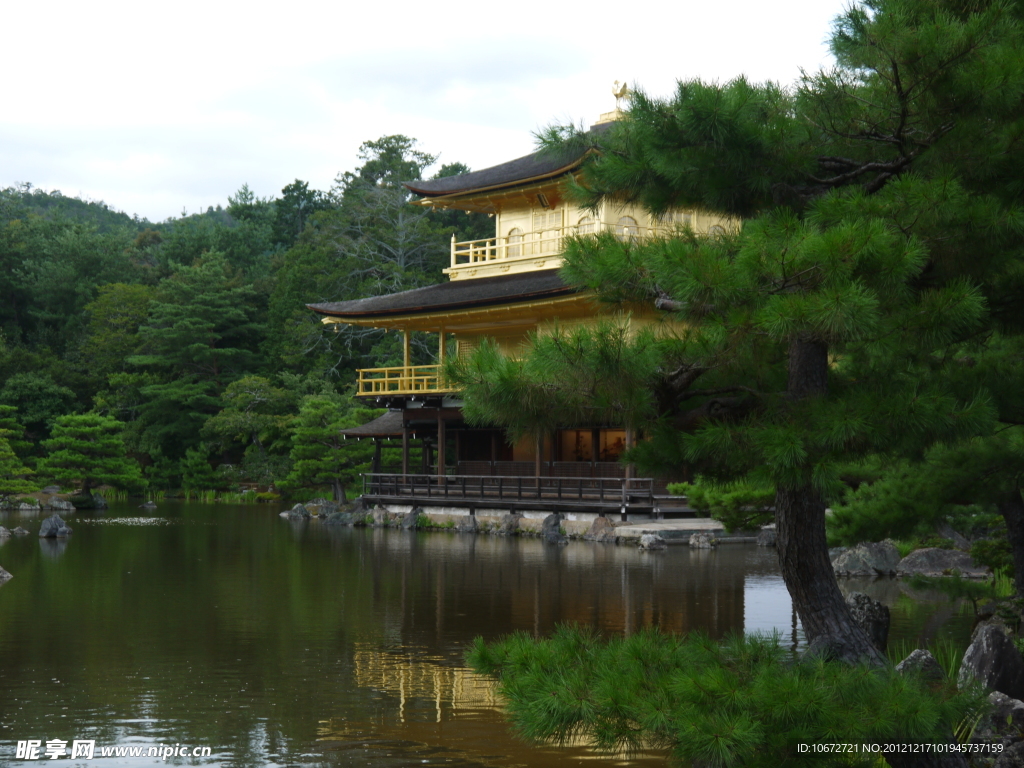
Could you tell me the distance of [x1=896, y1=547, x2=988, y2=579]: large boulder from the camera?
45.8 ft

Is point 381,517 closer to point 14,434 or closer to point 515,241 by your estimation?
point 515,241

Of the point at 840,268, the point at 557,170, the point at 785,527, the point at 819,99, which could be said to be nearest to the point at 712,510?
the point at 785,527

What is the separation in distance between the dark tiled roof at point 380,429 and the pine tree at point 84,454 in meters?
6.51

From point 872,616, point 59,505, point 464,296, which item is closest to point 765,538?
point 464,296

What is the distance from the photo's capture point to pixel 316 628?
33.8 feet

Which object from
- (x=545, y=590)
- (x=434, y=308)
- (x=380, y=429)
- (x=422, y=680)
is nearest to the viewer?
(x=422, y=680)

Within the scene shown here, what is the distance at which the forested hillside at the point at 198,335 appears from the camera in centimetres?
3681

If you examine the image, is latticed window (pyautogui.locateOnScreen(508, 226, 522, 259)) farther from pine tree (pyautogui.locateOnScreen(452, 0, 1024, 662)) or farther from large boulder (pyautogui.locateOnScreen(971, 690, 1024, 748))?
large boulder (pyautogui.locateOnScreen(971, 690, 1024, 748))

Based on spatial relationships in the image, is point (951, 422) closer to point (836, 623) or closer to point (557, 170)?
point (836, 623)

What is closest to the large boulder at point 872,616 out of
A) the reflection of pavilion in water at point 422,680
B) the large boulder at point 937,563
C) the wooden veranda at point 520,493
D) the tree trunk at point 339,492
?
the reflection of pavilion in water at point 422,680

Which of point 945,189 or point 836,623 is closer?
point 945,189

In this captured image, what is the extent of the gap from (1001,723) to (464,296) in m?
20.2

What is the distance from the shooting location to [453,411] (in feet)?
85.5

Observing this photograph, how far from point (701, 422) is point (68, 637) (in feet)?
22.6
